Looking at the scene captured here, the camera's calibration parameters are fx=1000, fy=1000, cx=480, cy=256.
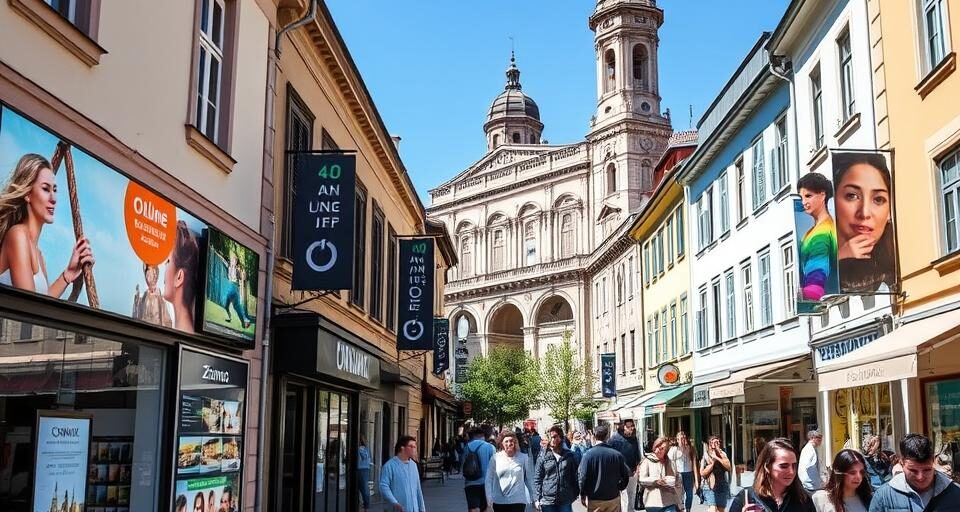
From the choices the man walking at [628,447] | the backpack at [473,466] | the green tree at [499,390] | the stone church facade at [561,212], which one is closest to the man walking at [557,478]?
the backpack at [473,466]

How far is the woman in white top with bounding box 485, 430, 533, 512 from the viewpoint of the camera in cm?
1138

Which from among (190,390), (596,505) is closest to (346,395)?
(596,505)

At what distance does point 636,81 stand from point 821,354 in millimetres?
53353

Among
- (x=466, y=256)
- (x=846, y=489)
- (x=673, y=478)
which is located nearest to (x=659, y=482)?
(x=673, y=478)

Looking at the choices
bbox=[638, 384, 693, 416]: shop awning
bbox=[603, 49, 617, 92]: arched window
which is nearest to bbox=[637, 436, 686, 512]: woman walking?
bbox=[638, 384, 693, 416]: shop awning

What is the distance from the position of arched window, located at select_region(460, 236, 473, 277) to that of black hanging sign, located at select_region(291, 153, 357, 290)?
70.6 metres

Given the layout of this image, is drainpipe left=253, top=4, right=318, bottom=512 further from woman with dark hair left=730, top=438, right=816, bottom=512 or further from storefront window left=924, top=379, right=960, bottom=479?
storefront window left=924, top=379, right=960, bottom=479

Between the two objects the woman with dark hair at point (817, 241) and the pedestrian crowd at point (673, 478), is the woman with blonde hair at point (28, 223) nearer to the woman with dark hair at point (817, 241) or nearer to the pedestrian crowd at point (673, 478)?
the pedestrian crowd at point (673, 478)

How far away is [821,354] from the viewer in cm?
1788

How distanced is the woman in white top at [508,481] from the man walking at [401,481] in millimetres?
1427

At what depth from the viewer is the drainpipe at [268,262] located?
11297 millimetres

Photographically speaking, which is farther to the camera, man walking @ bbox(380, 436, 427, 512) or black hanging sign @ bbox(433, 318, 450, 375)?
black hanging sign @ bbox(433, 318, 450, 375)

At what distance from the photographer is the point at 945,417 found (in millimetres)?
12836

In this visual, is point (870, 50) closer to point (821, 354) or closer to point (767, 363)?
point (821, 354)
